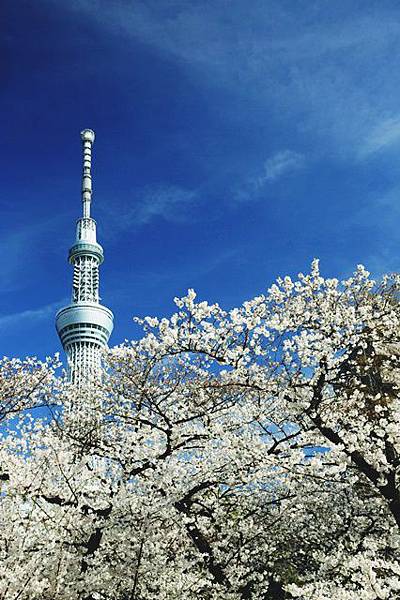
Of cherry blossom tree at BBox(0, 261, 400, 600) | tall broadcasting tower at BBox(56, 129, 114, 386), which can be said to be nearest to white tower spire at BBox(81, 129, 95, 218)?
tall broadcasting tower at BBox(56, 129, 114, 386)

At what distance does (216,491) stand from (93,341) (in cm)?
7466

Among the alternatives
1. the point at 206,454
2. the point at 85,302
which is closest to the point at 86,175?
the point at 85,302

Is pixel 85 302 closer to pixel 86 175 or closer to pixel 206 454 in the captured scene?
pixel 86 175

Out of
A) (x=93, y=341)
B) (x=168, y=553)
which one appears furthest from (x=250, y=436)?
(x=93, y=341)

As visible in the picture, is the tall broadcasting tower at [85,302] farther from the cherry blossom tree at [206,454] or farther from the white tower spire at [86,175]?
the cherry blossom tree at [206,454]

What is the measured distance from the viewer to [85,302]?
85812 millimetres

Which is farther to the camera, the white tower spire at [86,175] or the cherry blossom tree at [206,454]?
the white tower spire at [86,175]

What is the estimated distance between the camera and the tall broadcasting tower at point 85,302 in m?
83.6

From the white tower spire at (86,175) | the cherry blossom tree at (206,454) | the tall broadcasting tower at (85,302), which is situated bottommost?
the cherry blossom tree at (206,454)

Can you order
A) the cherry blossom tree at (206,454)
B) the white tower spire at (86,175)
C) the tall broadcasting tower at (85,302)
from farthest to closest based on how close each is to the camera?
1. the white tower spire at (86,175)
2. the tall broadcasting tower at (85,302)
3. the cherry blossom tree at (206,454)

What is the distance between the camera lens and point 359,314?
385 inches

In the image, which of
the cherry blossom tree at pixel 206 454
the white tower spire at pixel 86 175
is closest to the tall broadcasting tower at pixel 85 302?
the white tower spire at pixel 86 175

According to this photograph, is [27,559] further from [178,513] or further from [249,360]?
[249,360]

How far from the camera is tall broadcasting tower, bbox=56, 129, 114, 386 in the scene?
8362cm
